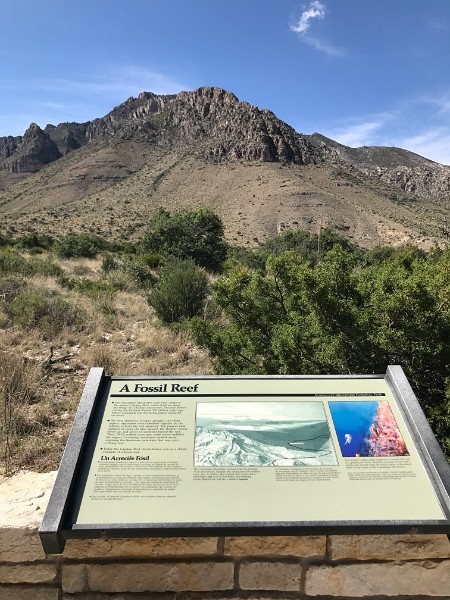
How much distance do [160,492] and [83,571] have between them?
0.77m

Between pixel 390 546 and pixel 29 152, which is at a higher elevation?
pixel 29 152

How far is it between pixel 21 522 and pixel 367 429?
2103 millimetres

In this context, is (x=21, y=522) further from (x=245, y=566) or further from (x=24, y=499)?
(x=245, y=566)

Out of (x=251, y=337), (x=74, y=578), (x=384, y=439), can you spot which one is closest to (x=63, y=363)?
(x=251, y=337)

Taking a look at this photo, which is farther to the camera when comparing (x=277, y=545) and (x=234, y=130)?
(x=234, y=130)

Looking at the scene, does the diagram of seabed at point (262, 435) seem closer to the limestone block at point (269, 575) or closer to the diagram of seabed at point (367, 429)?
the diagram of seabed at point (367, 429)

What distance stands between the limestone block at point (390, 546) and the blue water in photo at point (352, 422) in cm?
A: 50

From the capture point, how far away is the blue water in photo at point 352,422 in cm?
245

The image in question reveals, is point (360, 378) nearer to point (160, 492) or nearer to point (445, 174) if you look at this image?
point (160, 492)

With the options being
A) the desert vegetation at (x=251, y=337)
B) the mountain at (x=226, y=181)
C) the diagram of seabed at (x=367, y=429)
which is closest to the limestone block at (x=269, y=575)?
the diagram of seabed at (x=367, y=429)

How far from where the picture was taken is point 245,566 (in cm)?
246

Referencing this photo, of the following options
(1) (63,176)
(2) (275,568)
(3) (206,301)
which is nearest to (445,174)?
(1) (63,176)

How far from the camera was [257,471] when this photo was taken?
2.32m

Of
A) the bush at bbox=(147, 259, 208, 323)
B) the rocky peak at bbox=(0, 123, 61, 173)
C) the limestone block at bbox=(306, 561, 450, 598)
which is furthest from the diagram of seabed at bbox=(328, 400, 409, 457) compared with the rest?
the rocky peak at bbox=(0, 123, 61, 173)
